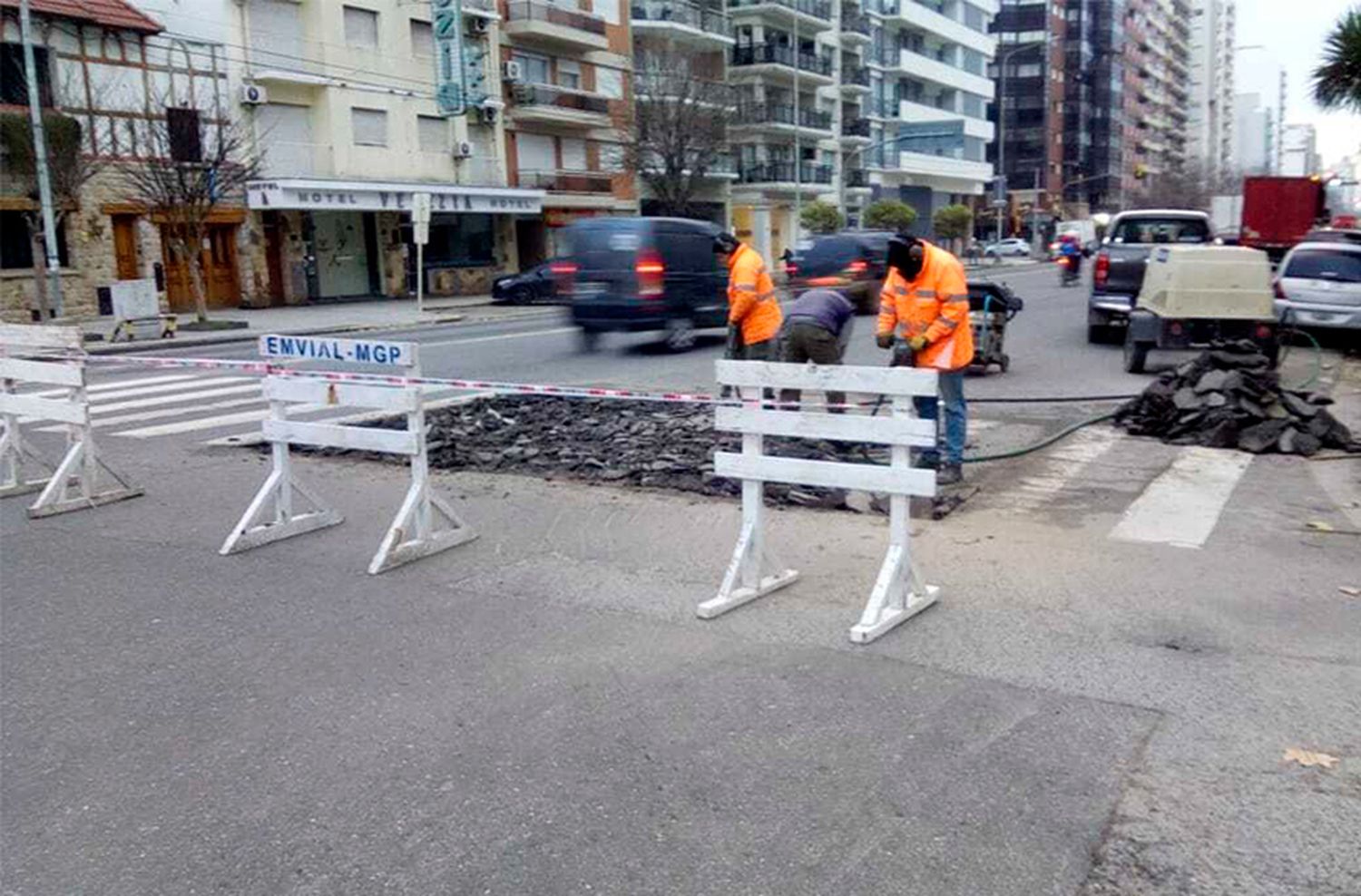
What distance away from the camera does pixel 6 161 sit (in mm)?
28609

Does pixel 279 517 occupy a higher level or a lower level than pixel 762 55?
lower

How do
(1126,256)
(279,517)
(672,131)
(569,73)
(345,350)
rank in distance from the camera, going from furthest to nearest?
1. (569,73)
2. (672,131)
3. (1126,256)
4. (279,517)
5. (345,350)

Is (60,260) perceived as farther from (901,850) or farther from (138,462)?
(901,850)

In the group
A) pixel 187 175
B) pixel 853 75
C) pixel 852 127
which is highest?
pixel 853 75

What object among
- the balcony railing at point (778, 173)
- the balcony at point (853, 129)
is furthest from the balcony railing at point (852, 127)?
the balcony railing at point (778, 173)

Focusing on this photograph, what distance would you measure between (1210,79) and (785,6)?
141 m

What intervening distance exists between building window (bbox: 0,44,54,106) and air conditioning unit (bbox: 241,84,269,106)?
5.81 m

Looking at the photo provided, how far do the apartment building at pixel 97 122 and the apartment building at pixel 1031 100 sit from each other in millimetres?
82512

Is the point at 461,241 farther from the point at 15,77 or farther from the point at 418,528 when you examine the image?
the point at 418,528

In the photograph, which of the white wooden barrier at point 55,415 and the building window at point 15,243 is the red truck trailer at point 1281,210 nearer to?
the building window at point 15,243

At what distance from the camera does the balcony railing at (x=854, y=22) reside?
223ft

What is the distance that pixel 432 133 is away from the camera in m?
A: 41.9

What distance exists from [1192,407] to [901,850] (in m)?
8.17

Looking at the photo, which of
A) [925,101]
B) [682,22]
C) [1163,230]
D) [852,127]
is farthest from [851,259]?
[925,101]
